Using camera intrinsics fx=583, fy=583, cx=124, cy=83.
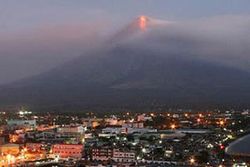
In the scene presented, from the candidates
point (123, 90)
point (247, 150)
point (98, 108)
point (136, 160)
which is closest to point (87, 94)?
point (123, 90)

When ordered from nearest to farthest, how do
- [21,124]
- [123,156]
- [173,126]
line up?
[123,156] < [21,124] < [173,126]

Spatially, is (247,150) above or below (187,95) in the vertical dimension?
below

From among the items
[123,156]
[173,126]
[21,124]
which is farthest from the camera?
[173,126]

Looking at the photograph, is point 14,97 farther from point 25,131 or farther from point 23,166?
point 23,166

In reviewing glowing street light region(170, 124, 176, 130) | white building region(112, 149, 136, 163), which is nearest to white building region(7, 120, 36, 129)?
glowing street light region(170, 124, 176, 130)

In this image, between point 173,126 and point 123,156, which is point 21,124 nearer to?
point 173,126

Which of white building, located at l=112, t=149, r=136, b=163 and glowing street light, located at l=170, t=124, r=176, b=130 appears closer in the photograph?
white building, located at l=112, t=149, r=136, b=163

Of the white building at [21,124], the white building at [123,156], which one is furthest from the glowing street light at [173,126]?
the white building at [123,156]

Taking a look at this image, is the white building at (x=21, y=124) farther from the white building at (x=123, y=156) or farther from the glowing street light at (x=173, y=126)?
the white building at (x=123, y=156)

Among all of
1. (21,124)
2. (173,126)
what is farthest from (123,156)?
(173,126)

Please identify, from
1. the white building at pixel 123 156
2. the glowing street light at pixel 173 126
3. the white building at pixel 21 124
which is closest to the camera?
the white building at pixel 123 156

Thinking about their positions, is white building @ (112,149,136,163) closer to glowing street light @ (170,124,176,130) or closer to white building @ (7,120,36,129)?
white building @ (7,120,36,129)
